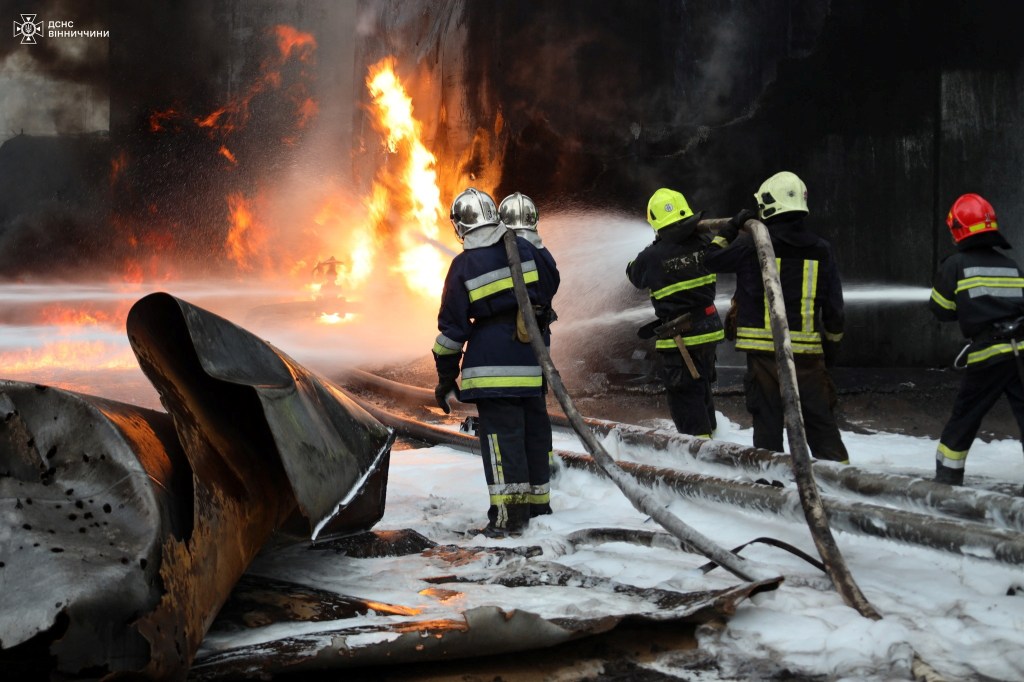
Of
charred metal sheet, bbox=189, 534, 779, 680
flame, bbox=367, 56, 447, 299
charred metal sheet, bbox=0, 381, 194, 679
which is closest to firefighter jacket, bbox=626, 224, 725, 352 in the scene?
charred metal sheet, bbox=189, 534, 779, 680

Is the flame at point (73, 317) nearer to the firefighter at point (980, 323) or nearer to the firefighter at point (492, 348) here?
the firefighter at point (492, 348)

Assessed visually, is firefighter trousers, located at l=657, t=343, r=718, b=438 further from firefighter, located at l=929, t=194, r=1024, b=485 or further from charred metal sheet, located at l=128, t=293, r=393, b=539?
charred metal sheet, located at l=128, t=293, r=393, b=539

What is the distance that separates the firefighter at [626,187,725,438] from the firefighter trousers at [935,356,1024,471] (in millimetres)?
1415

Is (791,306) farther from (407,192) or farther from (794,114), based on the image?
(407,192)

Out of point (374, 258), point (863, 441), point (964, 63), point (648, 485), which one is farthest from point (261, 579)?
point (374, 258)

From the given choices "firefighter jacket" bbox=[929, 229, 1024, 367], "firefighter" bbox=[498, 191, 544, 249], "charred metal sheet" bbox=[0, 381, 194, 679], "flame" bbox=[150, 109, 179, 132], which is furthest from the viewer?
"flame" bbox=[150, 109, 179, 132]

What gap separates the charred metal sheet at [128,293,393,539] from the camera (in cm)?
265

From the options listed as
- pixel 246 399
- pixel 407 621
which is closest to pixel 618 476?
pixel 407 621

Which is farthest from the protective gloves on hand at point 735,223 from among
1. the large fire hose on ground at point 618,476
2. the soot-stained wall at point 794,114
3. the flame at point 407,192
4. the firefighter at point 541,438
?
the flame at point 407,192

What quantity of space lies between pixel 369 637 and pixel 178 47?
10421mm

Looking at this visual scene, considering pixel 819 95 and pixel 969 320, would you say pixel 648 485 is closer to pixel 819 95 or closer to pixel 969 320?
pixel 969 320

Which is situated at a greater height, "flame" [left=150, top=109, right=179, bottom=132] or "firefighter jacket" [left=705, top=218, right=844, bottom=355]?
"flame" [left=150, top=109, right=179, bottom=132]

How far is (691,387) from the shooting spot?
5656 millimetres

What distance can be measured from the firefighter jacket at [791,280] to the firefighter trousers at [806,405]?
0.08 m
